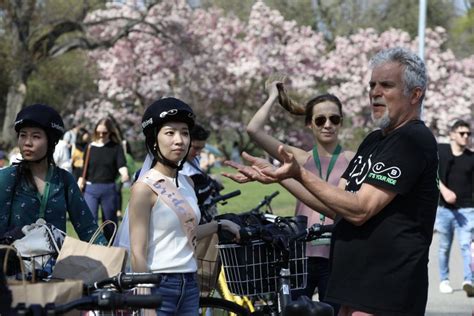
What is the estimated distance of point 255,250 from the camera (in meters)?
5.78

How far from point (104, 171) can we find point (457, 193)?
15.4ft

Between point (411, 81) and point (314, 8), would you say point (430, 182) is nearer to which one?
point (411, 81)

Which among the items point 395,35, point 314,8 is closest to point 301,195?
point 395,35

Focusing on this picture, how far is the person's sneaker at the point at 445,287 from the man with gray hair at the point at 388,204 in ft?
23.9

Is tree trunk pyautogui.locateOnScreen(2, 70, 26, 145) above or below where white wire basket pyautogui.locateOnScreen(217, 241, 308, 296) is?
above

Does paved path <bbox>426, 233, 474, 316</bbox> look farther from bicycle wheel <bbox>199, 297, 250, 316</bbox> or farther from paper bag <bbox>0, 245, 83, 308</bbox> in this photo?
paper bag <bbox>0, 245, 83, 308</bbox>

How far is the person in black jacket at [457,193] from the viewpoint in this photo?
1203 cm

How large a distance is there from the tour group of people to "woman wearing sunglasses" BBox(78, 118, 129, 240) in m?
7.49

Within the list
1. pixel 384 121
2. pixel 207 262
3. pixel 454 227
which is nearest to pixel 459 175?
pixel 454 227

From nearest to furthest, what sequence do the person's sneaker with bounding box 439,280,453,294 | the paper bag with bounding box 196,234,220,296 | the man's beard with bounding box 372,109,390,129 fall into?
the man's beard with bounding box 372,109,390,129 < the paper bag with bounding box 196,234,220,296 < the person's sneaker with bounding box 439,280,453,294

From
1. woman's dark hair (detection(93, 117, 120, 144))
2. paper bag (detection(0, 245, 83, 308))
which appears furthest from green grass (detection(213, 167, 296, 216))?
paper bag (detection(0, 245, 83, 308))

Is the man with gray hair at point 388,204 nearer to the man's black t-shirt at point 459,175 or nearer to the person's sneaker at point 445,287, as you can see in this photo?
the person's sneaker at point 445,287

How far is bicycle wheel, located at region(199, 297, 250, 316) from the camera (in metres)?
6.43

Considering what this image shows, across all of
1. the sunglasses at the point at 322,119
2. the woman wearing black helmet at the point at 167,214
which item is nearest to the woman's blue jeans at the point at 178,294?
the woman wearing black helmet at the point at 167,214
